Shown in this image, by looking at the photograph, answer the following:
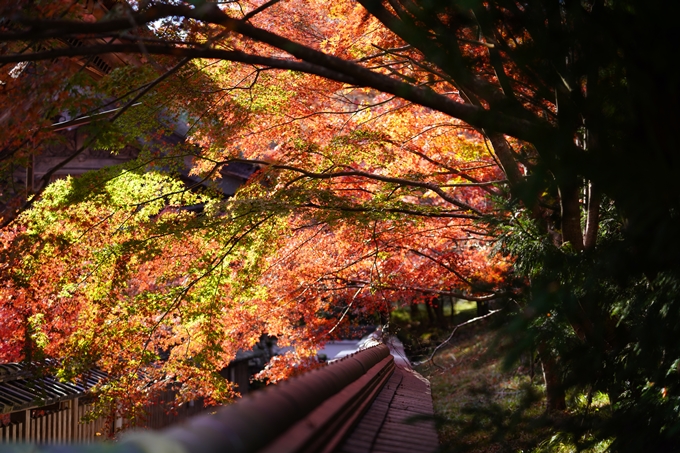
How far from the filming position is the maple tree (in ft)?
11.8

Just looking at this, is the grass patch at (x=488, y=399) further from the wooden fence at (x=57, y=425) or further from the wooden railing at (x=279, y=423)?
the wooden fence at (x=57, y=425)

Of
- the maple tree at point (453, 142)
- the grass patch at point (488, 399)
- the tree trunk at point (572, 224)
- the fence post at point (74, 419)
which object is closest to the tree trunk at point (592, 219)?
the maple tree at point (453, 142)

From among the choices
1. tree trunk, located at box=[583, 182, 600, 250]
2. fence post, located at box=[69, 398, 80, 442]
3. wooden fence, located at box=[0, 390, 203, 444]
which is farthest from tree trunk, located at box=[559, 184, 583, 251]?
fence post, located at box=[69, 398, 80, 442]

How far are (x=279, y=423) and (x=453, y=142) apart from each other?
9643mm

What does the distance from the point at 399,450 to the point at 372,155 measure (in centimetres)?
596

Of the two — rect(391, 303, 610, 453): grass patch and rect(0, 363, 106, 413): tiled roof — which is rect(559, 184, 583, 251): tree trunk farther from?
rect(0, 363, 106, 413): tiled roof

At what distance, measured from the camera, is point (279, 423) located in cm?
264

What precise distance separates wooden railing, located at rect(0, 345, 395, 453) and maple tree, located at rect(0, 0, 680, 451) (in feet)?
3.51

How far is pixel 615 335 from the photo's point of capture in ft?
19.6

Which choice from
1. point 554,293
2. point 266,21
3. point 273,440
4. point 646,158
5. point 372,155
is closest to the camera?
point 273,440

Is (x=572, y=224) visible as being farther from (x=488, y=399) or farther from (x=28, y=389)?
(x=28, y=389)

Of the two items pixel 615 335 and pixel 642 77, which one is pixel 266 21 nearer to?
pixel 615 335

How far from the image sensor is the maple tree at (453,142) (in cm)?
361

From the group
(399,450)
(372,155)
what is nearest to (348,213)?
(372,155)
